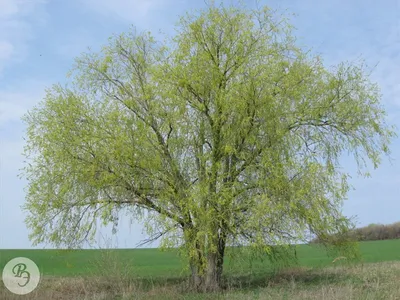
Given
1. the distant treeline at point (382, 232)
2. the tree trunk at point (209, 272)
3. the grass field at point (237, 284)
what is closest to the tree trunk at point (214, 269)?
the tree trunk at point (209, 272)

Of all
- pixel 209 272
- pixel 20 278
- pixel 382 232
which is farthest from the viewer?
pixel 382 232

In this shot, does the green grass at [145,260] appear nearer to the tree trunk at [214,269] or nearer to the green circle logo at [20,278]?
the tree trunk at [214,269]

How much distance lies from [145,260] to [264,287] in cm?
1620

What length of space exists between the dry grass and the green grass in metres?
0.62

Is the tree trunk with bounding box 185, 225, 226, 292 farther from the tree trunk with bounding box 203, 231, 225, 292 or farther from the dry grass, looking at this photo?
the dry grass

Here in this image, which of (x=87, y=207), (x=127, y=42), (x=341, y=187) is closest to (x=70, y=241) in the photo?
(x=87, y=207)

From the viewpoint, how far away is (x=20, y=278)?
1753cm

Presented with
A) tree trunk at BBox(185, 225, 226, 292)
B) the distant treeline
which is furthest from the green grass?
the distant treeline

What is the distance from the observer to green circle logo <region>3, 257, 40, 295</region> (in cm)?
1620

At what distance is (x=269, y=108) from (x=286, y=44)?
3.25m

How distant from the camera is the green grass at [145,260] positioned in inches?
715

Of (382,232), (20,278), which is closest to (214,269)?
(20,278)

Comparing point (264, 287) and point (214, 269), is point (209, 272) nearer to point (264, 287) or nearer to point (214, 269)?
point (214, 269)

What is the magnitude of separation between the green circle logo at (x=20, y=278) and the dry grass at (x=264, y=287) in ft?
0.91
